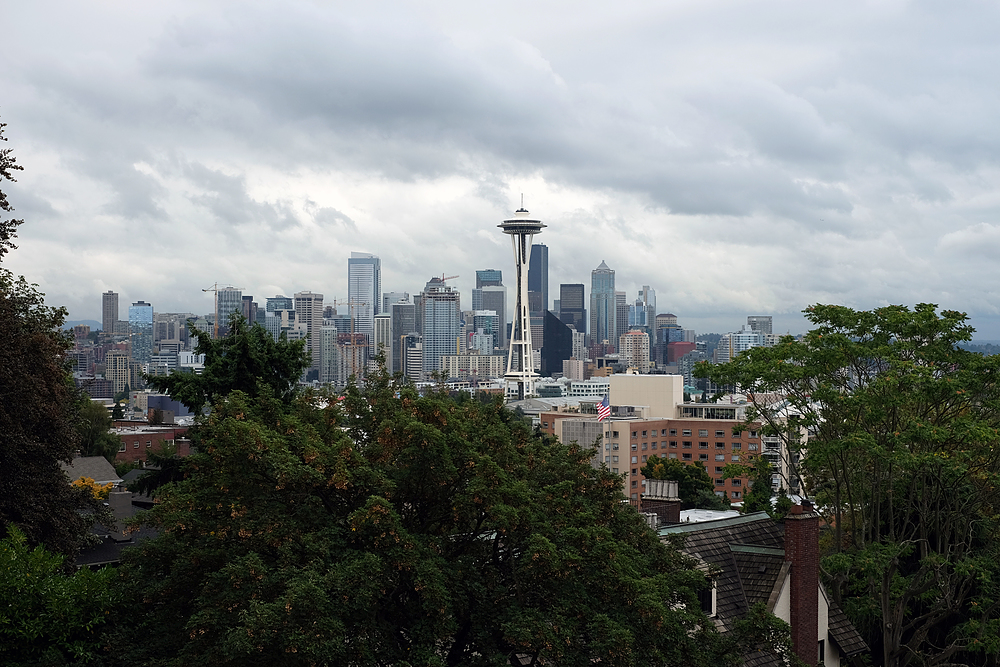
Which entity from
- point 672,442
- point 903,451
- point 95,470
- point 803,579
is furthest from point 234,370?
point 672,442

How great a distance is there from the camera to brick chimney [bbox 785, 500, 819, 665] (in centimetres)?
2366

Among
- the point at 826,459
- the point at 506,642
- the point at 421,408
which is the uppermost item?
the point at 421,408

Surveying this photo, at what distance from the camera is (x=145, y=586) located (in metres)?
17.0

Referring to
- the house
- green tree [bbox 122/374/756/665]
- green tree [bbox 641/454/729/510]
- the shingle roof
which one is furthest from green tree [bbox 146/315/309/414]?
green tree [bbox 641/454/729/510]

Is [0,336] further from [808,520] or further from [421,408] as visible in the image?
[808,520]

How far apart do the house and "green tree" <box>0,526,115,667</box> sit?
12399 millimetres

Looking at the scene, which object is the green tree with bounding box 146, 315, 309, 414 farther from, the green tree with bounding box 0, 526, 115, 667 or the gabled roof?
the gabled roof

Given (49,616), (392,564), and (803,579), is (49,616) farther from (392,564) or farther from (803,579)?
(803,579)

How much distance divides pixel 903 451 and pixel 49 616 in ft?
64.5

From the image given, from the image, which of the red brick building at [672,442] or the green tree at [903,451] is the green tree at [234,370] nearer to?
the green tree at [903,451]

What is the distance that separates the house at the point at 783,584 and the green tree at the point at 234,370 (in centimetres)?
1414

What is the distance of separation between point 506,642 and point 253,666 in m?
3.76

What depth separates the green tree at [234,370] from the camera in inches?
1293

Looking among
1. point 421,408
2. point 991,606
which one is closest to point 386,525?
point 421,408
